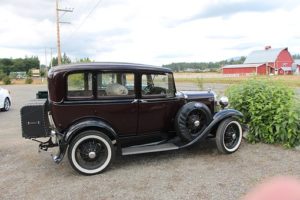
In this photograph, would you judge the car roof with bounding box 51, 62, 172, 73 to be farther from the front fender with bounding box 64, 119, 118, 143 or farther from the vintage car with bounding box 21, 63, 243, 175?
the front fender with bounding box 64, 119, 118, 143

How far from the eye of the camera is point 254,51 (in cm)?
6706

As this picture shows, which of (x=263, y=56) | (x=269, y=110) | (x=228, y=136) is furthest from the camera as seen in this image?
(x=263, y=56)

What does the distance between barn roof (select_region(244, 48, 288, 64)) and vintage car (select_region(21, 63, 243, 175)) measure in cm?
5954

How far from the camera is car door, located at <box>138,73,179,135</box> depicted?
219 inches

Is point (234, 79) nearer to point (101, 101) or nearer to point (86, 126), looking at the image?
point (101, 101)

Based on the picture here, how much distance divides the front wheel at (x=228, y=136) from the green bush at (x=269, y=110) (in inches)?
26.1

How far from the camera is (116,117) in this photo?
5340 mm

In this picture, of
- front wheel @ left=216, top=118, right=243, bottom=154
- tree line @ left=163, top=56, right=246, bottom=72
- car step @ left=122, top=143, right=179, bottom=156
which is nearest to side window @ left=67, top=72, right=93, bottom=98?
car step @ left=122, top=143, right=179, bottom=156

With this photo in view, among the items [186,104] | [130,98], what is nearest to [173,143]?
[186,104]

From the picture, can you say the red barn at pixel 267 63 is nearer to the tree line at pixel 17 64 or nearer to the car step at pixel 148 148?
the car step at pixel 148 148

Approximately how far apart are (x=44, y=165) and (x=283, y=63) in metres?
63.9

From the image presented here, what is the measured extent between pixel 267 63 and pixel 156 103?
59.1m

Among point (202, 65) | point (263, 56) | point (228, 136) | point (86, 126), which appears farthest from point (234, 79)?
point (202, 65)

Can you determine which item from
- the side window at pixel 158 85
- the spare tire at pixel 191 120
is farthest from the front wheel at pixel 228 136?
the side window at pixel 158 85
